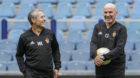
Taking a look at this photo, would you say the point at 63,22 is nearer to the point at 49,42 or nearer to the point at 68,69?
the point at 68,69

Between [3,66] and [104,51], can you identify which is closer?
[104,51]

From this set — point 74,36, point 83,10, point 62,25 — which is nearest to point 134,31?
point 74,36

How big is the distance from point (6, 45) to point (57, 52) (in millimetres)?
4359

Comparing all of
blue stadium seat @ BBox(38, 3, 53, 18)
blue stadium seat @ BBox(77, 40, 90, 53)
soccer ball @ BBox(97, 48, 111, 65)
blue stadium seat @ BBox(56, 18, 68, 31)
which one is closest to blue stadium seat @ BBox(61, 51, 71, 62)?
blue stadium seat @ BBox(77, 40, 90, 53)

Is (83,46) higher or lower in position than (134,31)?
lower

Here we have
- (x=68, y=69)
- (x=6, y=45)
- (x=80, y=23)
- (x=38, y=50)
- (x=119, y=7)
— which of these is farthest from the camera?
(x=119, y=7)

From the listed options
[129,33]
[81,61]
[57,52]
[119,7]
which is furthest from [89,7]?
[57,52]

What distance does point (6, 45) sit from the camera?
354 inches

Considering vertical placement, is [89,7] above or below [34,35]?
below

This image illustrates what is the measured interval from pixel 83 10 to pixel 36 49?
6.36 metres

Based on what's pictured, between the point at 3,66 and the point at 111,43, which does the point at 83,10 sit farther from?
the point at 111,43

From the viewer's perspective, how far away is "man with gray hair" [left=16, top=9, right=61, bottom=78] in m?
4.58

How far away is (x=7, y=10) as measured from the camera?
36.2ft

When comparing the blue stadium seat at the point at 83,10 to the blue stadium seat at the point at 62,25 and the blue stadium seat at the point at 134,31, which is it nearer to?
the blue stadium seat at the point at 62,25
